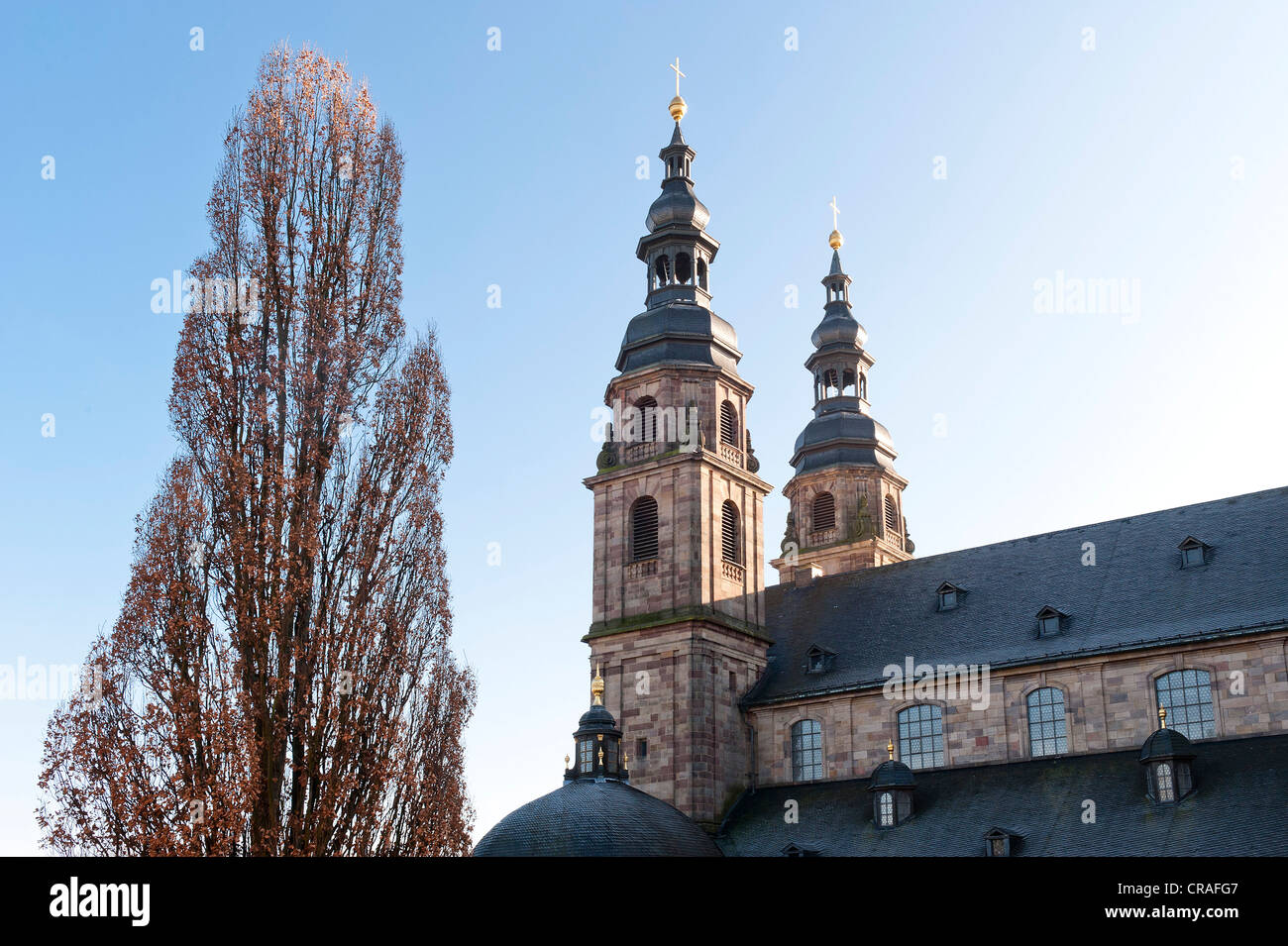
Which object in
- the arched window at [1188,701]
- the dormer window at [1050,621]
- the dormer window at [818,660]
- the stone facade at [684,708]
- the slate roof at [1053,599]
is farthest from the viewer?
the dormer window at [818,660]

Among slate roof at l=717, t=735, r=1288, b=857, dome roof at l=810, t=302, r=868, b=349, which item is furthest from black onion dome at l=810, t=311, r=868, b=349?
slate roof at l=717, t=735, r=1288, b=857

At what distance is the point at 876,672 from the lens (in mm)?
39938

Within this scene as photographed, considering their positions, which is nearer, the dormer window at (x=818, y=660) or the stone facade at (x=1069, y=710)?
the stone facade at (x=1069, y=710)

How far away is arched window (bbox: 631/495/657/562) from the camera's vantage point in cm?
4325

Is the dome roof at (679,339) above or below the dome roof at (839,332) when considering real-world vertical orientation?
below

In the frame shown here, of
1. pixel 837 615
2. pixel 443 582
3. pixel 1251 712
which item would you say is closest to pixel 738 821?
pixel 837 615

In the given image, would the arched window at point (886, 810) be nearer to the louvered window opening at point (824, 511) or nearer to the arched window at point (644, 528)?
the arched window at point (644, 528)

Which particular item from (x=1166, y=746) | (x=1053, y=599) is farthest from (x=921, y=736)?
(x=1166, y=746)

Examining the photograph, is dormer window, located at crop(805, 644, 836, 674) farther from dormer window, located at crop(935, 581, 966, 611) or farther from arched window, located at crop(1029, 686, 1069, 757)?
arched window, located at crop(1029, 686, 1069, 757)

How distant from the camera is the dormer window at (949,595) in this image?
134 ft

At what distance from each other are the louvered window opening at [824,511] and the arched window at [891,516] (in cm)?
230

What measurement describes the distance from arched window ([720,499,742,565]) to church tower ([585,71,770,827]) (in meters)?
0.06

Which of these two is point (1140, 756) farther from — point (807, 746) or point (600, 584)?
point (600, 584)

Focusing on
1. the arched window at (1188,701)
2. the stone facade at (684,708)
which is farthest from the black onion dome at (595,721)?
the arched window at (1188,701)
